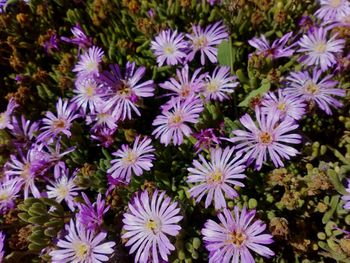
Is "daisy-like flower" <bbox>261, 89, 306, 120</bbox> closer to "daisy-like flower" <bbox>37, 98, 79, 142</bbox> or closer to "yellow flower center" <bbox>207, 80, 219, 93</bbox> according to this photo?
"yellow flower center" <bbox>207, 80, 219, 93</bbox>

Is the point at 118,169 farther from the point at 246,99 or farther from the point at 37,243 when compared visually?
the point at 246,99

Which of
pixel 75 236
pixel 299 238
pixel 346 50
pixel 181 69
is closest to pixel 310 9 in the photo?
pixel 346 50

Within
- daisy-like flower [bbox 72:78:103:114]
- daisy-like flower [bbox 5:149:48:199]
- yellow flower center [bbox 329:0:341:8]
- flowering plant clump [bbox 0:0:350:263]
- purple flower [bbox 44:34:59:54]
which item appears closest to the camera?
flowering plant clump [bbox 0:0:350:263]

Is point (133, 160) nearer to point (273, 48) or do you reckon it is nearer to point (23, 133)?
Answer: point (23, 133)

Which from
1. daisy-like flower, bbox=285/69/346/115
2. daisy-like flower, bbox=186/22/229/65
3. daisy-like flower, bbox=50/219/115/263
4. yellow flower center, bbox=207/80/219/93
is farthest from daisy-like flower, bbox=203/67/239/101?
→ daisy-like flower, bbox=50/219/115/263

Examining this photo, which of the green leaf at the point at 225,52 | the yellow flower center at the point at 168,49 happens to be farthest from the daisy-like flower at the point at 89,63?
the green leaf at the point at 225,52

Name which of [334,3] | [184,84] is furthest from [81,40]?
[334,3]

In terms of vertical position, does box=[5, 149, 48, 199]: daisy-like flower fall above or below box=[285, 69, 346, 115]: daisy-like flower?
below
